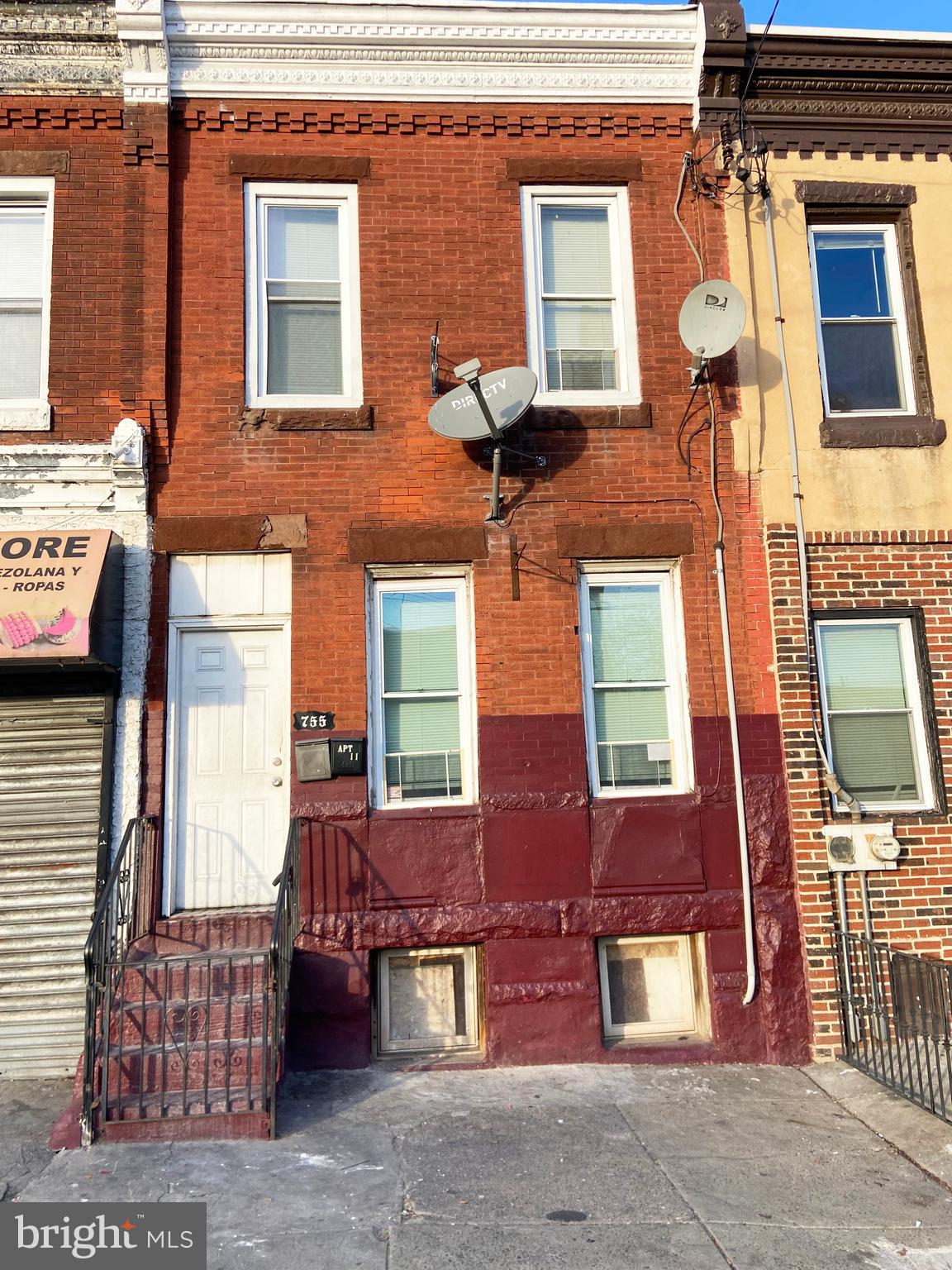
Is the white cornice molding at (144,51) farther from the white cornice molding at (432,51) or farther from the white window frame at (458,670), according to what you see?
the white window frame at (458,670)

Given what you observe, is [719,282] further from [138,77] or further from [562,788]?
[138,77]

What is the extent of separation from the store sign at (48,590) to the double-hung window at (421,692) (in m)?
2.10

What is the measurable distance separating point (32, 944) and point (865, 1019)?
19.7ft

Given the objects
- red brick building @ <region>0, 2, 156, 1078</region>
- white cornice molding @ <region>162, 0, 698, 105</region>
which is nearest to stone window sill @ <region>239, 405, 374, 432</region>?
red brick building @ <region>0, 2, 156, 1078</region>

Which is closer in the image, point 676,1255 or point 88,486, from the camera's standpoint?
point 676,1255

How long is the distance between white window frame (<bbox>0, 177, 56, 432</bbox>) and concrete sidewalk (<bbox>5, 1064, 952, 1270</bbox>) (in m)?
5.21

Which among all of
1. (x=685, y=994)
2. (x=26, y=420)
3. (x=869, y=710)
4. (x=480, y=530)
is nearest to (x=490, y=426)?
(x=480, y=530)

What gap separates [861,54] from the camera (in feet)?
27.7

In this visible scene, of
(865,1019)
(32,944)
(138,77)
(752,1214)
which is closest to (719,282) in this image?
(138,77)

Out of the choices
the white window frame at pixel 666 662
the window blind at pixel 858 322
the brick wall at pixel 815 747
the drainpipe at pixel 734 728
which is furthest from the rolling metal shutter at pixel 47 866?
the window blind at pixel 858 322

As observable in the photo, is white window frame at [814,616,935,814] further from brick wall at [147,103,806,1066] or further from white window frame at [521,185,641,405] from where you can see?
white window frame at [521,185,641,405]

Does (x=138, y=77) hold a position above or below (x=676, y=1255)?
above

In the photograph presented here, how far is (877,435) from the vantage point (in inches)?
316

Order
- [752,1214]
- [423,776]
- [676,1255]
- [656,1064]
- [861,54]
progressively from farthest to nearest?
[861,54], [423,776], [656,1064], [752,1214], [676,1255]
